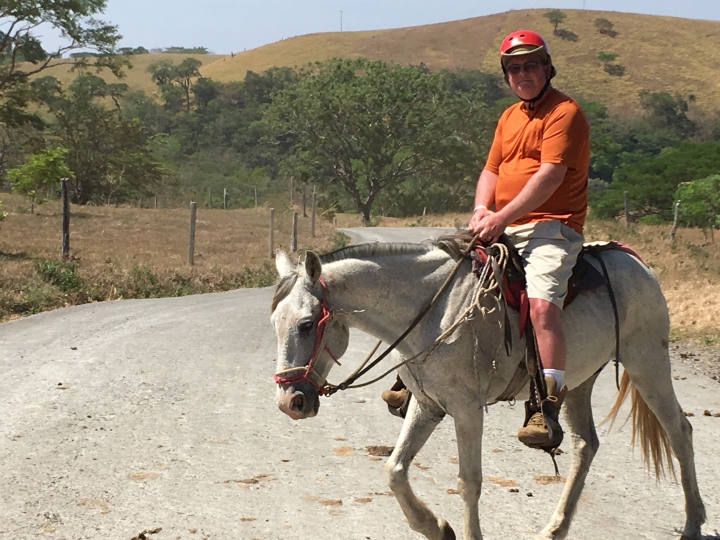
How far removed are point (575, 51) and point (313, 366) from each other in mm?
130713

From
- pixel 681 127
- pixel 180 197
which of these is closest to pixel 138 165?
pixel 180 197

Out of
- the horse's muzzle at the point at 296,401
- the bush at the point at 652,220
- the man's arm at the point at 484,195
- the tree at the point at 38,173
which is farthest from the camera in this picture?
the bush at the point at 652,220

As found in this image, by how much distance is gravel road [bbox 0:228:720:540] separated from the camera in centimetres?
492

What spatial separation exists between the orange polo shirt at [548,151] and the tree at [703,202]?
27.3 meters

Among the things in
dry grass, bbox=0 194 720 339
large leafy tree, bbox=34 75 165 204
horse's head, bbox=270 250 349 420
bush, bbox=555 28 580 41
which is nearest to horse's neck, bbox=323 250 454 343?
horse's head, bbox=270 250 349 420

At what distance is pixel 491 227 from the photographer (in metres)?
4.46

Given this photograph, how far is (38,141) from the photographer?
43469mm

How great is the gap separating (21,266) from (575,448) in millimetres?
13947

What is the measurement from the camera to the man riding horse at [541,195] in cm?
433

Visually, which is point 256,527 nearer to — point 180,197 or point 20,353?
point 20,353

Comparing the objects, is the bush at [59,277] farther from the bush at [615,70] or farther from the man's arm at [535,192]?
the bush at [615,70]

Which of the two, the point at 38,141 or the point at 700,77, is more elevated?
the point at 700,77

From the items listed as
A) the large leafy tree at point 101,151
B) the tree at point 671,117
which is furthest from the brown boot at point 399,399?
the tree at point 671,117

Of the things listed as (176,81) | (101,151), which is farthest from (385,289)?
(176,81)
